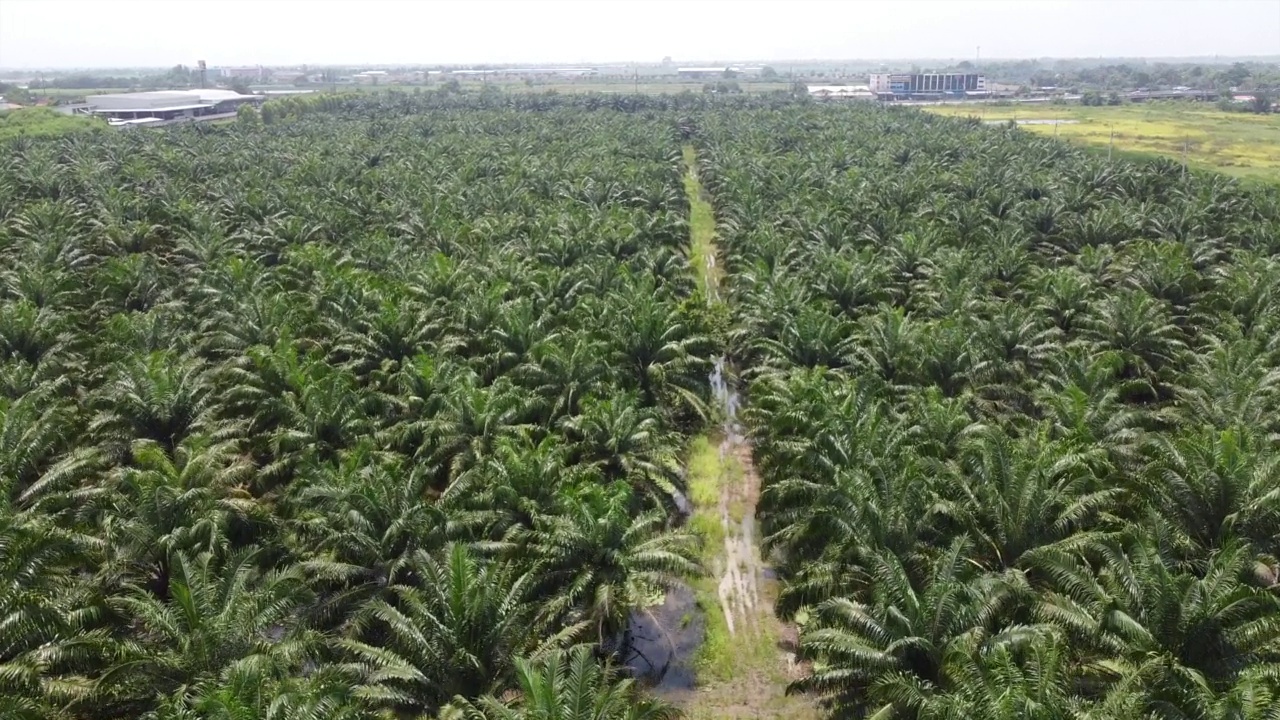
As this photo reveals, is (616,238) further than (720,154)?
No

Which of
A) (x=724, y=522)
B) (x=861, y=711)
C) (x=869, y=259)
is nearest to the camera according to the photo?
(x=861, y=711)

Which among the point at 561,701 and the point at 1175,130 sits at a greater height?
the point at 1175,130

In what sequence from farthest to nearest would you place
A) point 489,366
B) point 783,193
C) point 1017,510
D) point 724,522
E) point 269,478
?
point 783,193, point 489,366, point 724,522, point 269,478, point 1017,510

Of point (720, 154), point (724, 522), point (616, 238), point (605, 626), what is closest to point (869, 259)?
point (616, 238)

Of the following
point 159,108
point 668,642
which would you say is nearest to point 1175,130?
point 668,642

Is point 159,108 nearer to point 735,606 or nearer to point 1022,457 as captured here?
point 735,606

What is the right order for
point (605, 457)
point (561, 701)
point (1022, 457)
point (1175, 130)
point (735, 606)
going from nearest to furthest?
point (561, 701), point (1022, 457), point (735, 606), point (605, 457), point (1175, 130)

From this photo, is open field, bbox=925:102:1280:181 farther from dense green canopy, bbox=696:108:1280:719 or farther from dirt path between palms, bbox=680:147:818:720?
dirt path between palms, bbox=680:147:818:720

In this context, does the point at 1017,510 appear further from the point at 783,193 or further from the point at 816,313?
the point at 783,193
